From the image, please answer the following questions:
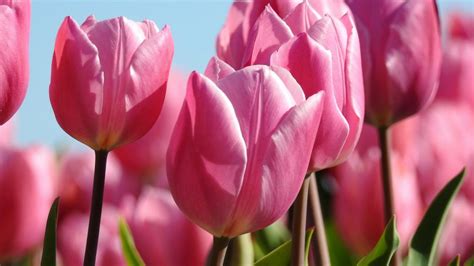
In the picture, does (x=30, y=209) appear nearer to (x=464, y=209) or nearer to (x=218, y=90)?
(x=464, y=209)

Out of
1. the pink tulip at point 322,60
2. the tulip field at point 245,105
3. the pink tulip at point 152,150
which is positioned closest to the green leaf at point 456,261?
the tulip field at point 245,105

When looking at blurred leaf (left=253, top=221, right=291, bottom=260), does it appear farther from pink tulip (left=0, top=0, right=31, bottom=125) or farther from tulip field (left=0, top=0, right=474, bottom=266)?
pink tulip (left=0, top=0, right=31, bottom=125)

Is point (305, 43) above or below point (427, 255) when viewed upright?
above

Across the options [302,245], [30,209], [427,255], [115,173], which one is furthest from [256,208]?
[115,173]

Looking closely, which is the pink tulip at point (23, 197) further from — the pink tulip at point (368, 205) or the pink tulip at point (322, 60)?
the pink tulip at point (322, 60)

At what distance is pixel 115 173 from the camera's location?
143cm

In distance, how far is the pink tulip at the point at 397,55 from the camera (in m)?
0.84

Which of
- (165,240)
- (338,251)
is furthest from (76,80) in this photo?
(338,251)

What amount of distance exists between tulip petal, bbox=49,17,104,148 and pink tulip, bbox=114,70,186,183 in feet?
3.35

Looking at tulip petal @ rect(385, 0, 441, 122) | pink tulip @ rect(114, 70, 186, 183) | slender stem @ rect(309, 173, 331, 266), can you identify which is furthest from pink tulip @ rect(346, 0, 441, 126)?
pink tulip @ rect(114, 70, 186, 183)

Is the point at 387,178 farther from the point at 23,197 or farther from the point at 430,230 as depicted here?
the point at 23,197

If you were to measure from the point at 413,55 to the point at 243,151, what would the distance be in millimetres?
288

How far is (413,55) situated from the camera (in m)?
0.85

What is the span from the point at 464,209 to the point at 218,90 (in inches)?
31.1
